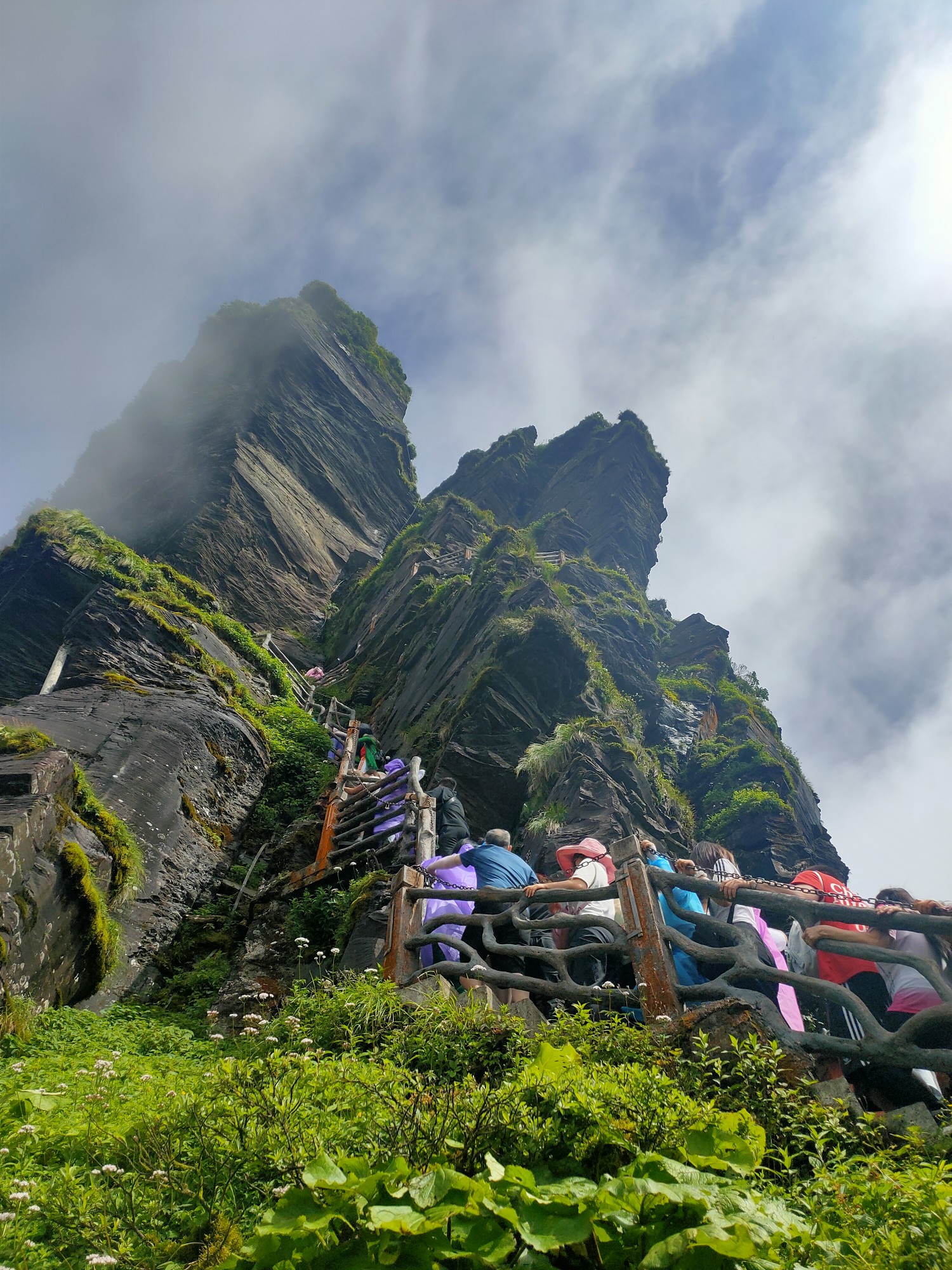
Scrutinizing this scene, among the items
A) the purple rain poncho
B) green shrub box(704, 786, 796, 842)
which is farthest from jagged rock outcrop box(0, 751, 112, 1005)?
green shrub box(704, 786, 796, 842)

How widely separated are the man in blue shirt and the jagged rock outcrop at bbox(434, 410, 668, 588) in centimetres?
3676

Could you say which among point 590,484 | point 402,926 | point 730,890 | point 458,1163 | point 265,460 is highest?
point 590,484

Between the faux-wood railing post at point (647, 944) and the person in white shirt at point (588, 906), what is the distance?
192 millimetres

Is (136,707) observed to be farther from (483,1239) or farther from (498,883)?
(483,1239)

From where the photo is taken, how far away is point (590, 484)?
159 feet

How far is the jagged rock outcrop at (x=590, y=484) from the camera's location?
45.8 meters

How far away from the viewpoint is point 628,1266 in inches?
59.9

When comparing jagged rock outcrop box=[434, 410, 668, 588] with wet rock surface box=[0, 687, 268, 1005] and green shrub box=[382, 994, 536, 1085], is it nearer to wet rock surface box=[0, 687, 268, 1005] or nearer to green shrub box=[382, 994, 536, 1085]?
wet rock surface box=[0, 687, 268, 1005]

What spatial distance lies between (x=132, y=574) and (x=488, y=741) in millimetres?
9691

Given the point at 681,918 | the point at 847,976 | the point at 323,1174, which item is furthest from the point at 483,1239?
the point at 847,976

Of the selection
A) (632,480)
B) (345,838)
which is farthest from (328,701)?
(632,480)

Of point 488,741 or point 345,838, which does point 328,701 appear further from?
point 345,838

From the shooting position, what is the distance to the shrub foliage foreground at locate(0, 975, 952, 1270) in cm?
151

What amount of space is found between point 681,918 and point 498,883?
1.83m
